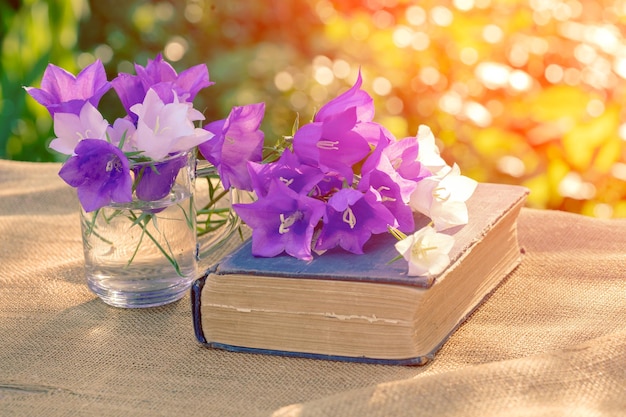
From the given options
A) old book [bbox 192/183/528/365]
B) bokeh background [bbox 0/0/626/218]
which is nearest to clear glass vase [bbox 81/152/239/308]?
old book [bbox 192/183/528/365]

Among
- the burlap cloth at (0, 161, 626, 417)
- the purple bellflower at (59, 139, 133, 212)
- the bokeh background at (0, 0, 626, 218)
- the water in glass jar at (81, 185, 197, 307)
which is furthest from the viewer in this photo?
the bokeh background at (0, 0, 626, 218)

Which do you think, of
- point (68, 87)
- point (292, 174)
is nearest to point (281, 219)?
point (292, 174)

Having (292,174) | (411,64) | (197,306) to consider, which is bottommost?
(411,64)

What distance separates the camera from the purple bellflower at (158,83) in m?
1.01

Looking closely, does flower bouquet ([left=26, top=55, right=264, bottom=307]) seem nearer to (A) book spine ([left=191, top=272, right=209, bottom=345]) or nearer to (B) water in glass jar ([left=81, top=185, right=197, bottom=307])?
(B) water in glass jar ([left=81, top=185, right=197, bottom=307])

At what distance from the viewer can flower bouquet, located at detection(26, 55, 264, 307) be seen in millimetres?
975

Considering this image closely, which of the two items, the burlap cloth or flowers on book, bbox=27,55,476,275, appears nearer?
the burlap cloth

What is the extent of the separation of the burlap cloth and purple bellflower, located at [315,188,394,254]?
118mm

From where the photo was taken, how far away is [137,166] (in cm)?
101

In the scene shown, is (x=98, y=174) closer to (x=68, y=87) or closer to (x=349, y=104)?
(x=68, y=87)

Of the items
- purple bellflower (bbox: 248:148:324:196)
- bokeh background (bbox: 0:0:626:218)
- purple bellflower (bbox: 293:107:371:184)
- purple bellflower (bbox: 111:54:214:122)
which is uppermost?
purple bellflower (bbox: 111:54:214:122)

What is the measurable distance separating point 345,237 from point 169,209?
0.21m

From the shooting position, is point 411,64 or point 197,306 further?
point 411,64

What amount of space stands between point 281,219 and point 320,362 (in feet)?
0.48
